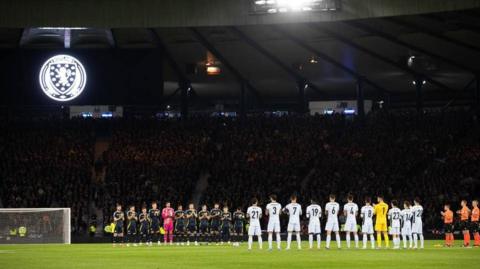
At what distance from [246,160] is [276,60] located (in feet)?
21.7

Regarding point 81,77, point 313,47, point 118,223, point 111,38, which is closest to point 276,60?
point 313,47

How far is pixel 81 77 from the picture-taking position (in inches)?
2015

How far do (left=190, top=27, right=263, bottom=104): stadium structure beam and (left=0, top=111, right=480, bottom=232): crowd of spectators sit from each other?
9.61 ft

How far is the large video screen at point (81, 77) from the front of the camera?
167 feet

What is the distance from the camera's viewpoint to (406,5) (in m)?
39.3

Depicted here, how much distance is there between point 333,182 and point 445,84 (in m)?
16.4

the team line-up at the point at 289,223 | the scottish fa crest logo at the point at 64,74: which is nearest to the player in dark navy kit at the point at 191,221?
the team line-up at the point at 289,223

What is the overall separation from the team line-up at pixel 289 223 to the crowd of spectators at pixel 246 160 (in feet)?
16.5

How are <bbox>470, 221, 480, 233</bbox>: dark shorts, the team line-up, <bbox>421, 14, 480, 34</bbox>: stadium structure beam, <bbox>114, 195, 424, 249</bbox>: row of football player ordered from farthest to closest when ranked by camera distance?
<bbox>421, 14, 480, 34</bbox>: stadium structure beam
<bbox>470, 221, 480, 233</bbox>: dark shorts
the team line-up
<bbox>114, 195, 424, 249</bbox>: row of football player

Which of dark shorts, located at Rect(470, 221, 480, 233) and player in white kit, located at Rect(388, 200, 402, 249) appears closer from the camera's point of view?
player in white kit, located at Rect(388, 200, 402, 249)

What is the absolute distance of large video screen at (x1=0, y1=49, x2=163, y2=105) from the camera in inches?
2003

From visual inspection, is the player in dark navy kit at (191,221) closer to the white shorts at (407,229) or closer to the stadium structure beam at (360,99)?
the white shorts at (407,229)

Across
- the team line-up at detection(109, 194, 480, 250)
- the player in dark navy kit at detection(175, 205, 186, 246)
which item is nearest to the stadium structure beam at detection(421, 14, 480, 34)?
the team line-up at detection(109, 194, 480, 250)

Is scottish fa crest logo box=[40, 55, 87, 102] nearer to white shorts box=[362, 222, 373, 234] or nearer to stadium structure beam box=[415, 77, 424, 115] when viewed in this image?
stadium structure beam box=[415, 77, 424, 115]
